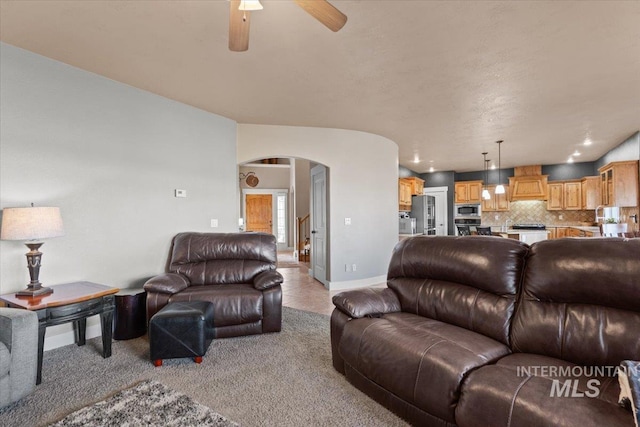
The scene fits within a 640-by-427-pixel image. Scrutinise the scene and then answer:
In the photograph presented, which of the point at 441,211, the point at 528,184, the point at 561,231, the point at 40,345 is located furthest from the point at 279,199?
the point at 561,231

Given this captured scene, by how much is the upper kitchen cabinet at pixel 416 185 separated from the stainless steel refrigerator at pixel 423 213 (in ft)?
1.12

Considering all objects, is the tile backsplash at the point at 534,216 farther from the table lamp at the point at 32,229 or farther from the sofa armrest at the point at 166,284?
the table lamp at the point at 32,229

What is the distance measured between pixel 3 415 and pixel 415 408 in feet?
8.25

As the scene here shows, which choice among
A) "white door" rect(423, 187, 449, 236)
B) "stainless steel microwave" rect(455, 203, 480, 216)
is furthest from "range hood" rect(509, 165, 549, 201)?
"white door" rect(423, 187, 449, 236)

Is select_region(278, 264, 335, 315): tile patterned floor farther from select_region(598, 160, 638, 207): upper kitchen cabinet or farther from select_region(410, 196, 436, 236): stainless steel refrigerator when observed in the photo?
select_region(598, 160, 638, 207): upper kitchen cabinet

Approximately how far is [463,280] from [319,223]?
389cm

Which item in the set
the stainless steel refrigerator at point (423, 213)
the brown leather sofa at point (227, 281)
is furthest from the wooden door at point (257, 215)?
the brown leather sofa at point (227, 281)

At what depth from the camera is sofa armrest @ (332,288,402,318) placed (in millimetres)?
2305

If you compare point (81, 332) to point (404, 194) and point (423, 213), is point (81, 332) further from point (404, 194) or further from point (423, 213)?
point (423, 213)

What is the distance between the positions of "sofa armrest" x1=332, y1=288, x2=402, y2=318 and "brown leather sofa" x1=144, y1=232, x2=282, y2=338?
1.09 metres

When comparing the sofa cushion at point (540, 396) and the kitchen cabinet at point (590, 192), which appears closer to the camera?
the sofa cushion at point (540, 396)

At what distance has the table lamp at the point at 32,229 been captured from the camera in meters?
2.45

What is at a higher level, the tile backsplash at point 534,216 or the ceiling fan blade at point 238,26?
the ceiling fan blade at point 238,26

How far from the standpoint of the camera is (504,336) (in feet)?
6.18
